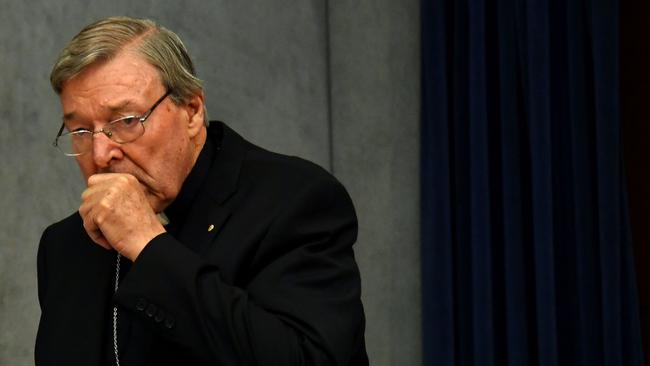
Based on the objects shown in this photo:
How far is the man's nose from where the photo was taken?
1288 mm

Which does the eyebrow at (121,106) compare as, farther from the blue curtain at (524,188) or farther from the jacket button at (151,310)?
the blue curtain at (524,188)

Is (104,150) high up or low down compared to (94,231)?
up

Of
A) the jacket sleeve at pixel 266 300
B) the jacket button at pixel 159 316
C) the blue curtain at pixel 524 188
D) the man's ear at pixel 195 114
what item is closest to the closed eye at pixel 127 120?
the man's ear at pixel 195 114

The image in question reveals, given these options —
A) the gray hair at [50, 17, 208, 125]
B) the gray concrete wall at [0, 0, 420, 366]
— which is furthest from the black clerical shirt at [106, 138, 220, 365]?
the gray concrete wall at [0, 0, 420, 366]

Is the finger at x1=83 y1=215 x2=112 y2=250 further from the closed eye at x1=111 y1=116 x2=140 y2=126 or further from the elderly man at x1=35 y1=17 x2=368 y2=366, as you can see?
the closed eye at x1=111 y1=116 x2=140 y2=126

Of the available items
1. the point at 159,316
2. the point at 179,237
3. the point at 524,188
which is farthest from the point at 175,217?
the point at 524,188

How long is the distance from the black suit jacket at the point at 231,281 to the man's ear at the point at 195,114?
2.4 inches

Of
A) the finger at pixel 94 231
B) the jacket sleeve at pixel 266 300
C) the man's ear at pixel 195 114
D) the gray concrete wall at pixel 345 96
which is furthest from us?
the gray concrete wall at pixel 345 96

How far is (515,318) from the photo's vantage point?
9.05ft

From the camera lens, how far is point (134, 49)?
1291 millimetres

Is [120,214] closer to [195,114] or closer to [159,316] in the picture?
[159,316]

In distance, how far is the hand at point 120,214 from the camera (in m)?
1.20

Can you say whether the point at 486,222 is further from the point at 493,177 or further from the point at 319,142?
the point at 319,142

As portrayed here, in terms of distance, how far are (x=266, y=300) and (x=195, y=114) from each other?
1.25ft
